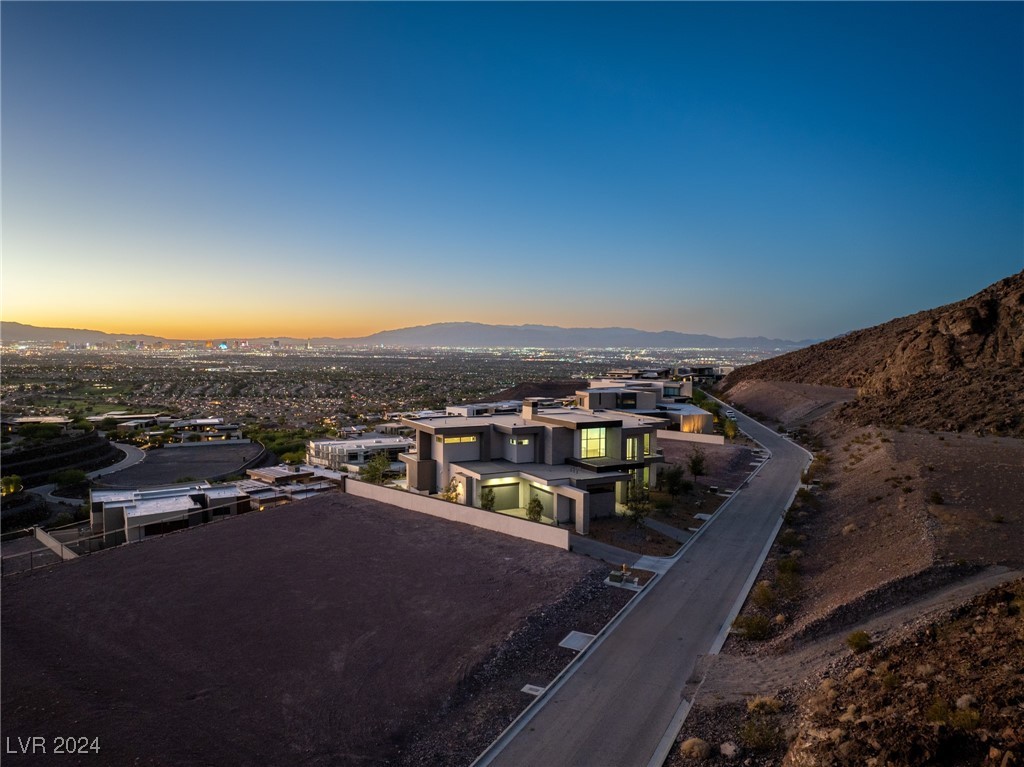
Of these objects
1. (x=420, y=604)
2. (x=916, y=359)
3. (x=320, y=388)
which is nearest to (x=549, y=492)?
(x=420, y=604)

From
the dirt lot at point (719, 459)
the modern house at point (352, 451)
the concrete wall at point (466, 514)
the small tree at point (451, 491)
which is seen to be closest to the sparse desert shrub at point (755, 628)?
the concrete wall at point (466, 514)

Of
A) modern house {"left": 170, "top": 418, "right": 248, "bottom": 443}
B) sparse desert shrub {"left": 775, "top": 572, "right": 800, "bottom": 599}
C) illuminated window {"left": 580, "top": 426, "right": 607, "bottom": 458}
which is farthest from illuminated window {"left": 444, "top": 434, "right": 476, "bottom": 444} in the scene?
modern house {"left": 170, "top": 418, "right": 248, "bottom": 443}

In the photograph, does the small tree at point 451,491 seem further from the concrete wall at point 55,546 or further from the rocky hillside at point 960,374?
the rocky hillside at point 960,374

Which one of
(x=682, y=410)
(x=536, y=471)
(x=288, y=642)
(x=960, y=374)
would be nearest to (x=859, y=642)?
(x=288, y=642)

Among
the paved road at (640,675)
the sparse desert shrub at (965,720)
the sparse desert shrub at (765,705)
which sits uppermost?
the sparse desert shrub at (965,720)

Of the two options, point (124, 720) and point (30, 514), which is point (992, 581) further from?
point (30, 514)

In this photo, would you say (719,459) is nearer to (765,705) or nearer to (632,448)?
(632,448)
